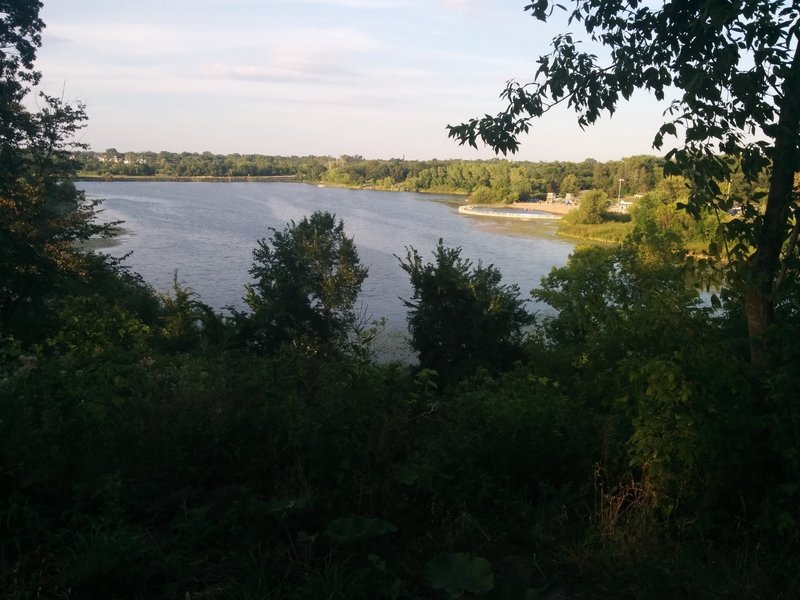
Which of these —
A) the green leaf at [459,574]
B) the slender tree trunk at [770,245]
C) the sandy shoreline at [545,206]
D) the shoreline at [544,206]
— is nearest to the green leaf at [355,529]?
the green leaf at [459,574]

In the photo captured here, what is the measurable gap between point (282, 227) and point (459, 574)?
158ft

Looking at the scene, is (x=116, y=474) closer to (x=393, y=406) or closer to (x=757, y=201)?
(x=393, y=406)

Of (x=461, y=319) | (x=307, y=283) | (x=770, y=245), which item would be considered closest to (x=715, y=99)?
(x=770, y=245)

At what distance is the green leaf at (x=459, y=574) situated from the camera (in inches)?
103

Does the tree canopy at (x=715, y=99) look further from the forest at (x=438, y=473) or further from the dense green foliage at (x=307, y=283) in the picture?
the dense green foliage at (x=307, y=283)

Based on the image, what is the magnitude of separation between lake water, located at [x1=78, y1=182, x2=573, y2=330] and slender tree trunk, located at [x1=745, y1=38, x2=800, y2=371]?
82.2 ft

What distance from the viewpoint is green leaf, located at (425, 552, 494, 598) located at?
2.62 meters

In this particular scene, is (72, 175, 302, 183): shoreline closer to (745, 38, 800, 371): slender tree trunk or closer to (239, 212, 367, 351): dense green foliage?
(239, 212, 367, 351): dense green foliage

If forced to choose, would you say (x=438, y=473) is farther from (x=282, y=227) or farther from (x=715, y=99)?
(x=282, y=227)

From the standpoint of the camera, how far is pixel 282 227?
4984 cm

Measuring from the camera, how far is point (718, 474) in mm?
3080

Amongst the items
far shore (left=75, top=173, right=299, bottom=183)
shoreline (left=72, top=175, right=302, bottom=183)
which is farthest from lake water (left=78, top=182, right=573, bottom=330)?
shoreline (left=72, top=175, right=302, bottom=183)

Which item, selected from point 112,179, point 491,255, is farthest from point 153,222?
point 112,179

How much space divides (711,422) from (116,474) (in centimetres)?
Answer: 252
